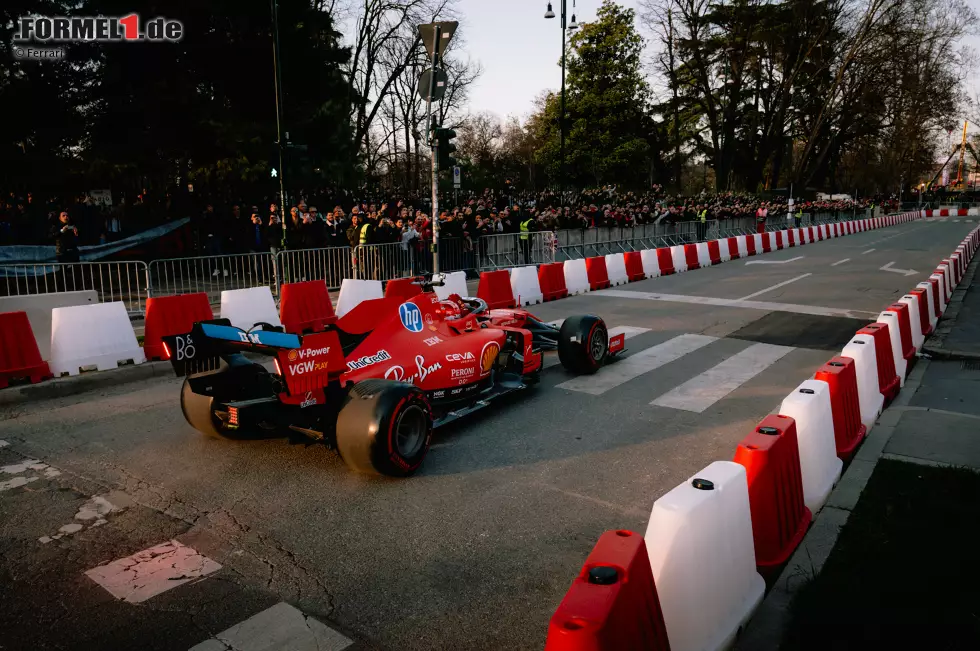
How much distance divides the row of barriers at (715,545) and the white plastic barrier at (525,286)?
373 inches

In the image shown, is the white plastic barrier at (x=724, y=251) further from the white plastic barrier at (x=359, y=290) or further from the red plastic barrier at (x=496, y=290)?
the white plastic barrier at (x=359, y=290)

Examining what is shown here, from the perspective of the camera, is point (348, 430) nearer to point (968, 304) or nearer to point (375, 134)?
point (968, 304)

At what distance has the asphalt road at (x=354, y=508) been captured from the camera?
3.68 metres

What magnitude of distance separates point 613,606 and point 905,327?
7764 mm

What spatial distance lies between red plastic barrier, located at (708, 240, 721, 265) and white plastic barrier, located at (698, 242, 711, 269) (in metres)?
0.16

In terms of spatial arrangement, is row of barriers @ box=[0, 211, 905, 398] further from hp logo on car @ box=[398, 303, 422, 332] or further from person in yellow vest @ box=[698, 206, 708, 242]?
person in yellow vest @ box=[698, 206, 708, 242]

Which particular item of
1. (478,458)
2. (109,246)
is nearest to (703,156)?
(109,246)

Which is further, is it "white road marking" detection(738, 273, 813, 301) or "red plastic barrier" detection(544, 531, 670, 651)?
"white road marking" detection(738, 273, 813, 301)

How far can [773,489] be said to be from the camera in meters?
3.89

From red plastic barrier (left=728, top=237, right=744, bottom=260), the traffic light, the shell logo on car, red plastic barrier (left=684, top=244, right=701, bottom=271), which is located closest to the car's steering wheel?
the shell logo on car

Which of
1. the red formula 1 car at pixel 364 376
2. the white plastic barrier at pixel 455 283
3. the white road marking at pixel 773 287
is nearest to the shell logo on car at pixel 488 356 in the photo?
the red formula 1 car at pixel 364 376

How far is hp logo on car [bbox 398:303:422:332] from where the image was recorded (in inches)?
251

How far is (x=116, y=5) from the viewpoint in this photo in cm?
1758

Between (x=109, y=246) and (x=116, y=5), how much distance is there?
20.9 ft
